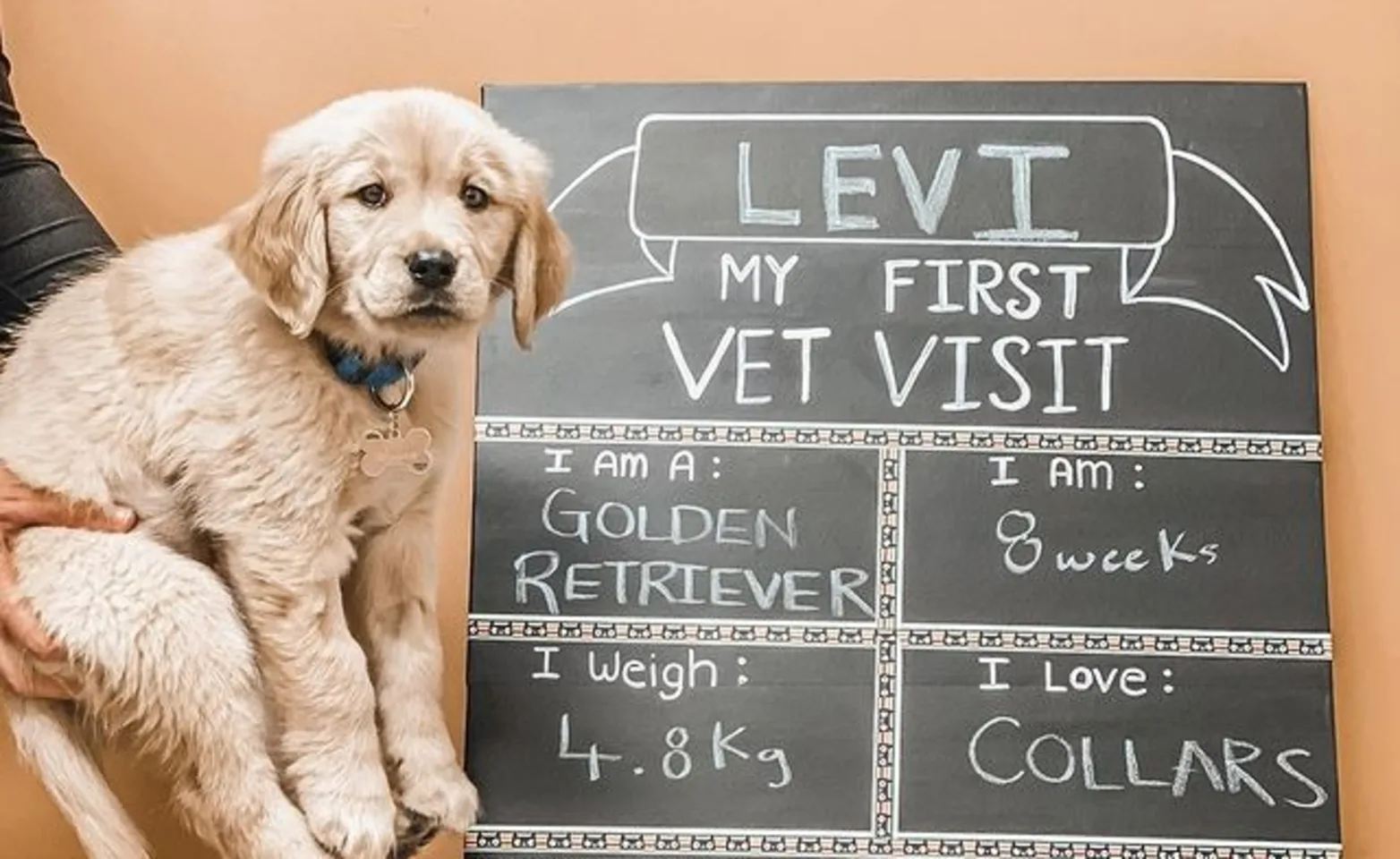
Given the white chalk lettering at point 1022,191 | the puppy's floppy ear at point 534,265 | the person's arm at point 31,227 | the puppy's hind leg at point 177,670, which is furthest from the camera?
the white chalk lettering at point 1022,191

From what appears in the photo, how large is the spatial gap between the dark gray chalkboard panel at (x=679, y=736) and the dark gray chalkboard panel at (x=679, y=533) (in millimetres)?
51

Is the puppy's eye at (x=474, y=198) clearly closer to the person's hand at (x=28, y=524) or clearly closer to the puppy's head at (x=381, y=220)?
the puppy's head at (x=381, y=220)

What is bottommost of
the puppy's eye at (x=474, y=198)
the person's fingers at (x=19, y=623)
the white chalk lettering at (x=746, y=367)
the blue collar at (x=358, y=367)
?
the person's fingers at (x=19, y=623)

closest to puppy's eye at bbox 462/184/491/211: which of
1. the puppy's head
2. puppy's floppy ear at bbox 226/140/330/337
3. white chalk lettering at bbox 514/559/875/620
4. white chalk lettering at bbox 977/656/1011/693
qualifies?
the puppy's head

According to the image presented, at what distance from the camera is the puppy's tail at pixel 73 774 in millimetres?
1338

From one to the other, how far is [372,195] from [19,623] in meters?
0.44

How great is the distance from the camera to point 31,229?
157cm

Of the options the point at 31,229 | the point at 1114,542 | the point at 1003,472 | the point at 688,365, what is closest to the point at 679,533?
the point at 688,365

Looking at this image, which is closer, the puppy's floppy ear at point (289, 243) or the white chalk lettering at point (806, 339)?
the puppy's floppy ear at point (289, 243)

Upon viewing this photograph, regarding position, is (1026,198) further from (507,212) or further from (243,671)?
(243,671)

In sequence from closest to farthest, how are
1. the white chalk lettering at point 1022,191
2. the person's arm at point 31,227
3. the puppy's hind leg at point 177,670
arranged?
1. the puppy's hind leg at point 177,670
2. the person's arm at point 31,227
3. the white chalk lettering at point 1022,191

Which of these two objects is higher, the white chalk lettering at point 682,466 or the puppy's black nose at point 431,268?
the puppy's black nose at point 431,268

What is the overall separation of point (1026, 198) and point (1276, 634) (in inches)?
19.8

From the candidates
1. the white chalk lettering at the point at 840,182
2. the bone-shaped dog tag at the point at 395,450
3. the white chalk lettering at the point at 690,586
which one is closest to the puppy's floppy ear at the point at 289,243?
the bone-shaped dog tag at the point at 395,450
